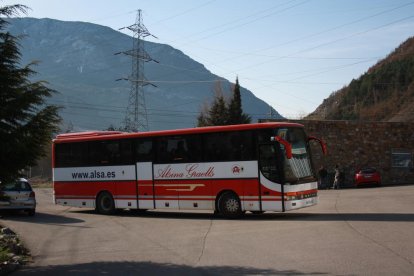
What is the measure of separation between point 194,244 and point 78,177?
12172mm

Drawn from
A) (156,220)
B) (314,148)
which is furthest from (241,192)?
(314,148)

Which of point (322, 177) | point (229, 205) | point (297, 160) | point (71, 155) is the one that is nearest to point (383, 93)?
point (322, 177)

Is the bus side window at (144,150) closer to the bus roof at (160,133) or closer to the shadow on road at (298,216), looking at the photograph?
the bus roof at (160,133)

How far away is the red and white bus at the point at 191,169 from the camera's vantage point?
18.5m

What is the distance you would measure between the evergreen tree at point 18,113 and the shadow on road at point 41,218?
10.5 meters

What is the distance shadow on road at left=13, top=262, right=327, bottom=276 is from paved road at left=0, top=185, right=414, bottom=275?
0.05 ft

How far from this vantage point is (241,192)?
19.0 m

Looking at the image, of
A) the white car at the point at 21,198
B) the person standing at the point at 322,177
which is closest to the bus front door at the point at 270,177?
the white car at the point at 21,198

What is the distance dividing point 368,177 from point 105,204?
20243 mm

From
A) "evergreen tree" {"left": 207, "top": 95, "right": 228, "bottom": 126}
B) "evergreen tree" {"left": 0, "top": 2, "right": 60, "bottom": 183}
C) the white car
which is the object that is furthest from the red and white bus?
"evergreen tree" {"left": 207, "top": 95, "right": 228, "bottom": 126}

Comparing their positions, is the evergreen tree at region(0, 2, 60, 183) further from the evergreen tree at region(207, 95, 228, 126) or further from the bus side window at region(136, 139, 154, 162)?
the evergreen tree at region(207, 95, 228, 126)

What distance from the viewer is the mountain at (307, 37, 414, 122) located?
72062 millimetres

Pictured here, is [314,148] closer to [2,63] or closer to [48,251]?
[48,251]

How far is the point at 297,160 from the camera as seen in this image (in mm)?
18750
